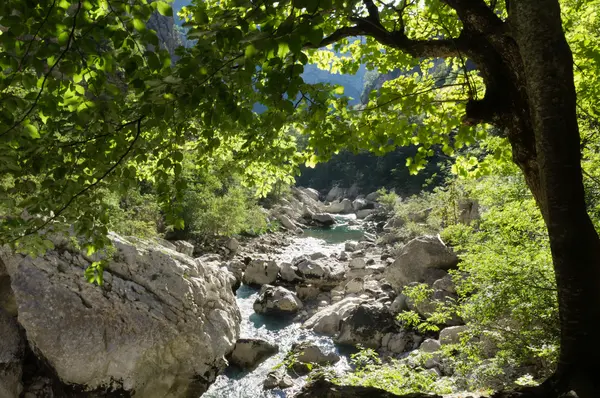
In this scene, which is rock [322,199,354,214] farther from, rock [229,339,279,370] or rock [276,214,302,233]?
rock [229,339,279,370]

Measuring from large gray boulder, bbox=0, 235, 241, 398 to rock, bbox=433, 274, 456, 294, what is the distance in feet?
19.9

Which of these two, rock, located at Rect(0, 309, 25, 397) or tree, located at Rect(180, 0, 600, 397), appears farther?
rock, located at Rect(0, 309, 25, 397)

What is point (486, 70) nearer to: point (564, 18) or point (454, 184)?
point (564, 18)

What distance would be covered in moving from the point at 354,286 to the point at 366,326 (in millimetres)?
3742

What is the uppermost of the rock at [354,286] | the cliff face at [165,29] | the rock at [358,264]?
the cliff face at [165,29]

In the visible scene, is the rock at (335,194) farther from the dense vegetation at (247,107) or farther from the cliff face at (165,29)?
the dense vegetation at (247,107)

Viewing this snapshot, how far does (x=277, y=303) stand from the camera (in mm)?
13625

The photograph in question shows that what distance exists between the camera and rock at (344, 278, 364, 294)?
14.3 metres

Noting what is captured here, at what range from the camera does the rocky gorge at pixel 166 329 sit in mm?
6352

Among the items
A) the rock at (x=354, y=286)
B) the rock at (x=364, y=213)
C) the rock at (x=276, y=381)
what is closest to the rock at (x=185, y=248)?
the rock at (x=354, y=286)

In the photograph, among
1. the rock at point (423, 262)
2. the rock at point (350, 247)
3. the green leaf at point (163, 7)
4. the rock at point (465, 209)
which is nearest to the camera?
the green leaf at point (163, 7)

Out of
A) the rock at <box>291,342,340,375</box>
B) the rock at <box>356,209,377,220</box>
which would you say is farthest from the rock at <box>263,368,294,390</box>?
the rock at <box>356,209,377,220</box>

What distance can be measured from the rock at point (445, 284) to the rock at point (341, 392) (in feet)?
27.3

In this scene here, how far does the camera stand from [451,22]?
183 inches
